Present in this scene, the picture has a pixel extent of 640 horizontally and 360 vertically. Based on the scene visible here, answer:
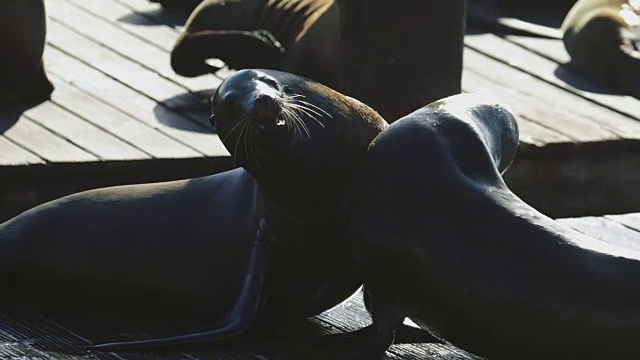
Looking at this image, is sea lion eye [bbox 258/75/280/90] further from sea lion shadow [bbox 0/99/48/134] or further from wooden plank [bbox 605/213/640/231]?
sea lion shadow [bbox 0/99/48/134]

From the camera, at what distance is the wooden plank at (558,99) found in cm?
698

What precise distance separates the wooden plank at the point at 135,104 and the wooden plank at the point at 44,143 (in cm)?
41

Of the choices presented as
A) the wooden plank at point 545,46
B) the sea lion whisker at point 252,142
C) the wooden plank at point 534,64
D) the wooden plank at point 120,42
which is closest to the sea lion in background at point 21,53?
the wooden plank at point 120,42

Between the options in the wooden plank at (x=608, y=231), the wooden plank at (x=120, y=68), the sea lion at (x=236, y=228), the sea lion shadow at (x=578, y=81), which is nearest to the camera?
the sea lion at (x=236, y=228)

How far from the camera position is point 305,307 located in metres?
3.95

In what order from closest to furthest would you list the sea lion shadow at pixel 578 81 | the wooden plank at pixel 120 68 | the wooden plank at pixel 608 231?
the wooden plank at pixel 608 231 → the wooden plank at pixel 120 68 → the sea lion shadow at pixel 578 81

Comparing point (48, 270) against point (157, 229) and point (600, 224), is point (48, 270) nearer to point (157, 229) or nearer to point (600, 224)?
point (157, 229)

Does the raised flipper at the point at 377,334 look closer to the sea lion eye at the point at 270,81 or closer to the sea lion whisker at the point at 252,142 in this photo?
the sea lion whisker at the point at 252,142

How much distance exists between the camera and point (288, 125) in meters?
3.65

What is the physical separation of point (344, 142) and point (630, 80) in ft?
14.3

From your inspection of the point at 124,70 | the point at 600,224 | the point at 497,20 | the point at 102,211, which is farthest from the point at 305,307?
the point at 497,20

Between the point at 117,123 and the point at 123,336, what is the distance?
286 centimetres

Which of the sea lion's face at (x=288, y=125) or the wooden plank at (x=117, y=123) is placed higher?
the sea lion's face at (x=288, y=125)

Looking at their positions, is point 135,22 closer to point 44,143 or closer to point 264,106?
point 44,143
